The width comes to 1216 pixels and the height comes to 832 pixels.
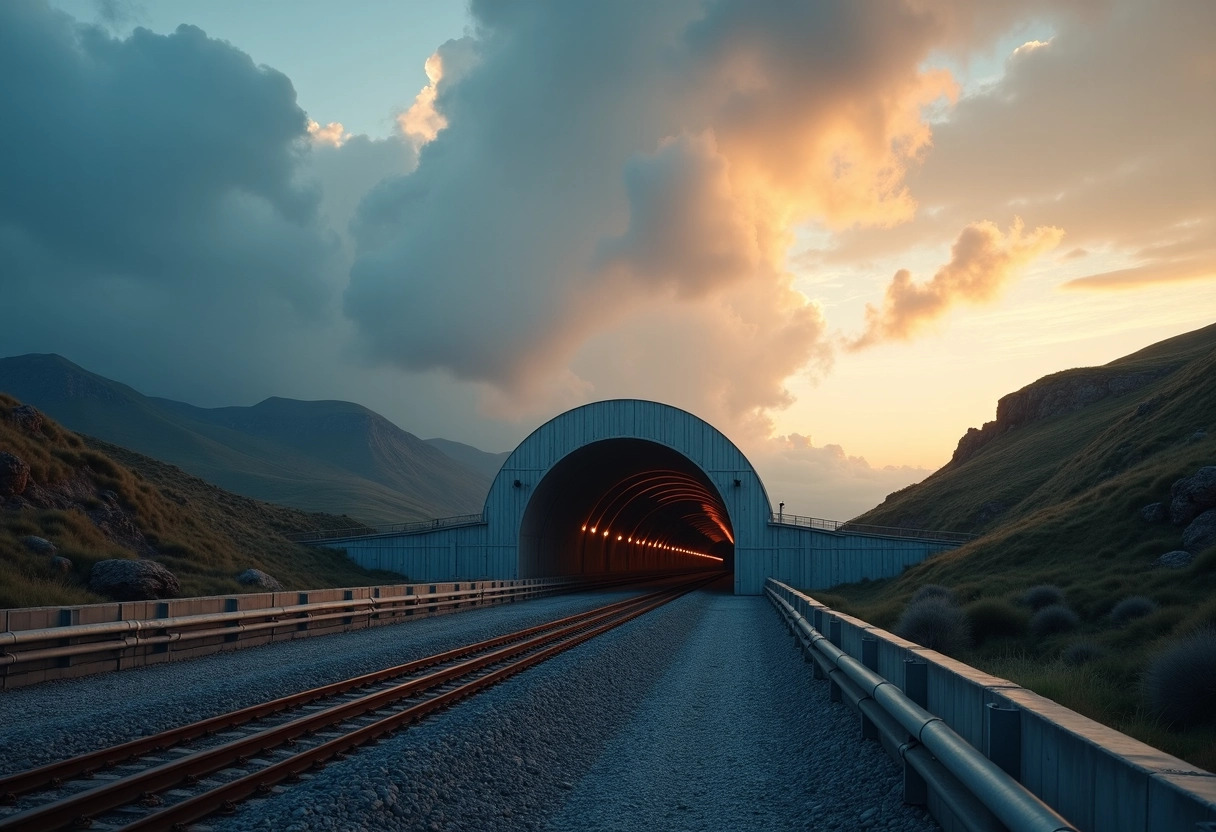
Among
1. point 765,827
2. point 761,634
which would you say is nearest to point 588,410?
point 761,634

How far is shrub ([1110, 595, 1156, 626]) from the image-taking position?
18.5 meters

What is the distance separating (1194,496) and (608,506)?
131 ft

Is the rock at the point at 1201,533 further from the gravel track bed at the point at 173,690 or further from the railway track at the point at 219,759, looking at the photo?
the railway track at the point at 219,759

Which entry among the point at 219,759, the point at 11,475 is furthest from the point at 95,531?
the point at 219,759

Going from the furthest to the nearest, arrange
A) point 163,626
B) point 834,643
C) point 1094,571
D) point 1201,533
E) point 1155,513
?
point 1155,513 < point 1094,571 < point 1201,533 < point 163,626 < point 834,643

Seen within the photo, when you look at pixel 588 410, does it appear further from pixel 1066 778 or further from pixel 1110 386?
pixel 1110 386

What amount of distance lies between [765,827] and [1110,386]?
93074mm

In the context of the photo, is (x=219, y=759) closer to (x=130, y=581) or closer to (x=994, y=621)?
(x=994, y=621)

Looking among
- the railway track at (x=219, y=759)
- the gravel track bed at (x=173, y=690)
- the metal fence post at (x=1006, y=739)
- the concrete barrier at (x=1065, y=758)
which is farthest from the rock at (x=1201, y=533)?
the metal fence post at (x=1006, y=739)

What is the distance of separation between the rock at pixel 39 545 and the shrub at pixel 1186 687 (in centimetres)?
2531

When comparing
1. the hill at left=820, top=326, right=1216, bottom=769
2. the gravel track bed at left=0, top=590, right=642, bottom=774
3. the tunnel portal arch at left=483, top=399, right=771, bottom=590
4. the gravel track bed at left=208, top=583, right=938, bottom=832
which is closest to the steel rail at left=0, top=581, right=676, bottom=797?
the gravel track bed at left=0, top=590, right=642, bottom=774

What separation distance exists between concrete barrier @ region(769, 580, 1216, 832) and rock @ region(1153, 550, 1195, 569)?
2037 cm

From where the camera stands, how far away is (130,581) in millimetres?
22672

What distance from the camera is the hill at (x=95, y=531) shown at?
2273 cm
